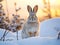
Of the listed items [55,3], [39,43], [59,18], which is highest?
[55,3]

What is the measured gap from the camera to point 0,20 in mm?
2320

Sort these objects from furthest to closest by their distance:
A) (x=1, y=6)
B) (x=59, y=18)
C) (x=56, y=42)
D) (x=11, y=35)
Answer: (x=1, y=6)
(x=59, y=18)
(x=11, y=35)
(x=56, y=42)

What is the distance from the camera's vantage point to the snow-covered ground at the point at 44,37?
1602 millimetres

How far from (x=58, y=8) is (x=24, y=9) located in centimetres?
31

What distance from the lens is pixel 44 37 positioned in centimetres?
170

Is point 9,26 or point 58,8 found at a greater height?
point 58,8

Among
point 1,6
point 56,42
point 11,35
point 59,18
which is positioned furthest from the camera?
point 1,6

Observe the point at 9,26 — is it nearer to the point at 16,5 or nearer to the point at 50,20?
the point at 16,5

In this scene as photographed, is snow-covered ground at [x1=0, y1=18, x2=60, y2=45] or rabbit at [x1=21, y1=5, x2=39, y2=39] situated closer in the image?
snow-covered ground at [x1=0, y1=18, x2=60, y2=45]

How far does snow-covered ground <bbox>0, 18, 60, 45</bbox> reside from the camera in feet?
5.25

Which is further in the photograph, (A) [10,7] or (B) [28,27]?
(A) [10,7]

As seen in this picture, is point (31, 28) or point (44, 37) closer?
point (44, 37)

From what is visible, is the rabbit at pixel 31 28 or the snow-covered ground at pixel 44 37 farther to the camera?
the rabbit at pixel 31 28

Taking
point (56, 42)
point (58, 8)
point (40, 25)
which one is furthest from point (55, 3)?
point (56, 42)
